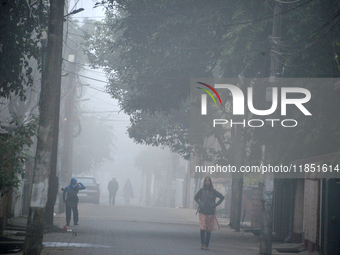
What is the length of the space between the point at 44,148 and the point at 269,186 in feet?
19.8

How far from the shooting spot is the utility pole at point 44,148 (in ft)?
35.8

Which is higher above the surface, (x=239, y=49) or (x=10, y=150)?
(x=239, y=49)

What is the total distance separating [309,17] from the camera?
15.5 meters

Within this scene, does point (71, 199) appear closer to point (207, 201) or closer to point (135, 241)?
point (135, 241)

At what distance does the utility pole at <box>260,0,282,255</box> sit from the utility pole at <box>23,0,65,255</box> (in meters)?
5.73

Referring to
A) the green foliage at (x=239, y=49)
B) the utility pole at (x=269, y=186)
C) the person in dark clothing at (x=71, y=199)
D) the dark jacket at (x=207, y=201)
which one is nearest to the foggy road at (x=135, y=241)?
the person in dark clothing at (x=71, y=199)

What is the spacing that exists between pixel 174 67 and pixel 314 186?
20.7 feet

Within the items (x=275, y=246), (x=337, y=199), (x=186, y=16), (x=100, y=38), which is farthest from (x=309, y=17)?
(x=100, y=38)

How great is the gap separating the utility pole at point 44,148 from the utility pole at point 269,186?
573cm

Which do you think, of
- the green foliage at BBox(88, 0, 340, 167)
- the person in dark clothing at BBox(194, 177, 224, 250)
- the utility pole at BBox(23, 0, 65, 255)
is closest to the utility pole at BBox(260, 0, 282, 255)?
the green foliage at BBox(88, 0, 340, 167)

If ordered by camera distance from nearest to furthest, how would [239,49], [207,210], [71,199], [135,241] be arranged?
[207,210] < [135,241] < [239,49] < [71,199]

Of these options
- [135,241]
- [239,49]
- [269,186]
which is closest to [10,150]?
[135,241]

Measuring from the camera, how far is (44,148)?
36.5 ft

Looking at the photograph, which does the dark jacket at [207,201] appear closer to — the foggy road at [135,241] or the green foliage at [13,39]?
the foggy road at [135,241]
